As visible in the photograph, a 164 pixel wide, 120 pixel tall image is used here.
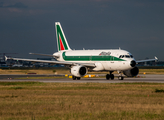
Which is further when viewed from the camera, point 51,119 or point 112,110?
point 112,110

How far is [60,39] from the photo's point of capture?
63656 mm

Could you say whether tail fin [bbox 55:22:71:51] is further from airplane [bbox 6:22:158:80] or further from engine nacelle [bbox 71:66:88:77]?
engine nacelle [bbox 71:66:88:77]

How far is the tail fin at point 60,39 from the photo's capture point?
6281 cm

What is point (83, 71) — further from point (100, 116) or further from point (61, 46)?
point (100, 116)

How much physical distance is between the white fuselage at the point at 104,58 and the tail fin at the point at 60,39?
4.26 metres

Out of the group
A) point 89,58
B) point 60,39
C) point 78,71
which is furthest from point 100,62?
point 60,39

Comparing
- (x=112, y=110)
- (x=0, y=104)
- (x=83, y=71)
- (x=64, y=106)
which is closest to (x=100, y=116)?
(x=112, y=110)

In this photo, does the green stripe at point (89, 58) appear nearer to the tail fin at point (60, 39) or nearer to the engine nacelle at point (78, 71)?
the engine nacelle at point (78, 71)

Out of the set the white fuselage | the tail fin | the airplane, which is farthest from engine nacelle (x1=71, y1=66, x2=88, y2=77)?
the tail fin

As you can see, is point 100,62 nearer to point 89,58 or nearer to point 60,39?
point 89,58

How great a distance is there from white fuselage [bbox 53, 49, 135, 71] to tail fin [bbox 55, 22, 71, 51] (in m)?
4.26

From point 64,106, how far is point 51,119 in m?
4.49

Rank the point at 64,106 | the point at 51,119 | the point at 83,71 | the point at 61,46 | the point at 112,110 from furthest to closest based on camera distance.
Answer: the point at 61,46 < the point at 83,71 < the point at 64,106 < the point at 112,110 < the point at 51,119

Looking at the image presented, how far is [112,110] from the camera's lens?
1798 centimetres
